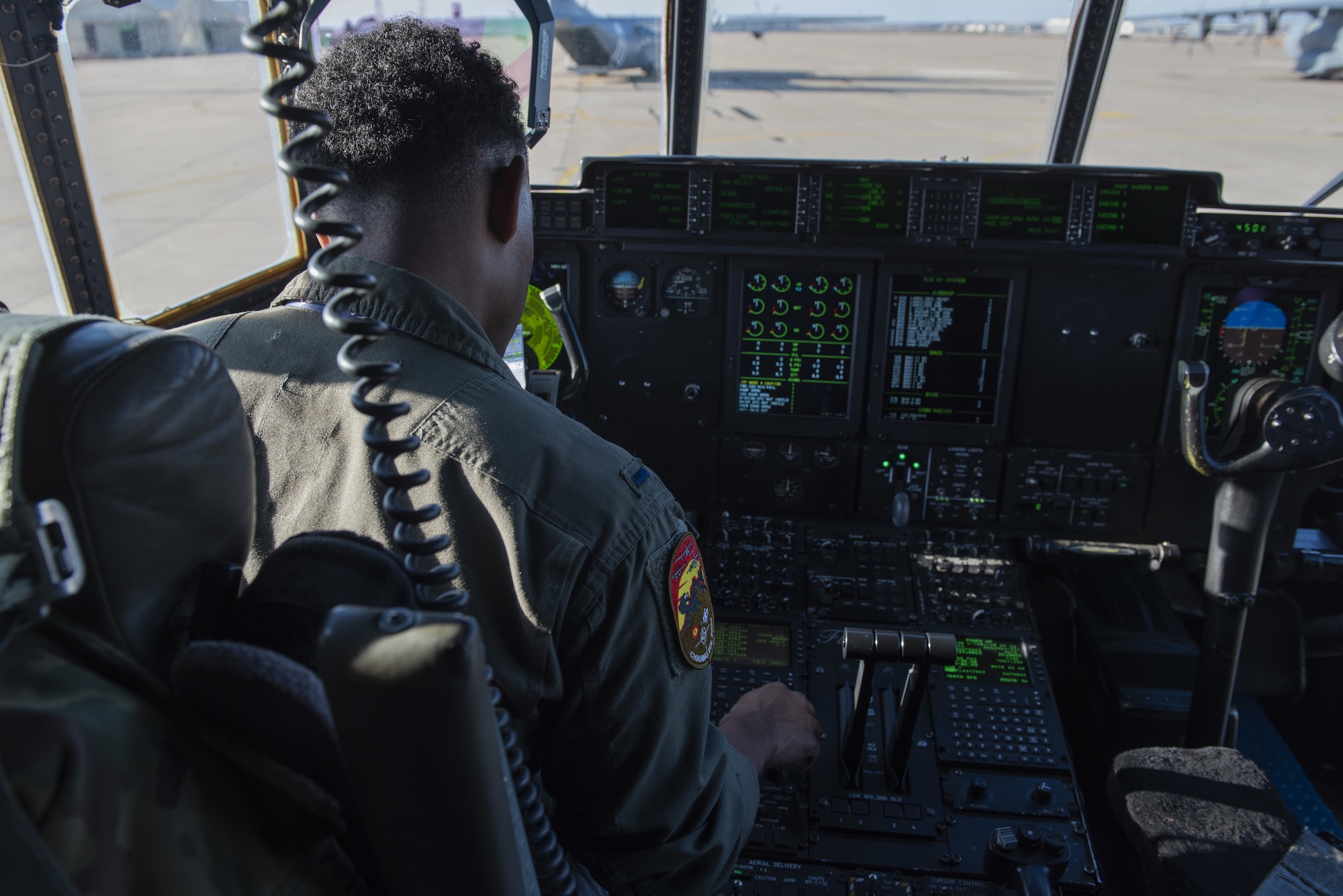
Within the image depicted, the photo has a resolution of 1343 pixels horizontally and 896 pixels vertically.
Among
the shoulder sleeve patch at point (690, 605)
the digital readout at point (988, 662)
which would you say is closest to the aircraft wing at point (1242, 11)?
the digital readout at point (988, 662)

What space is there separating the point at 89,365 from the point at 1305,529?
2.89 m

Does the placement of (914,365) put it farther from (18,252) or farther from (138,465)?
(18,252)

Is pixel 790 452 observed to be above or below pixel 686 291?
below

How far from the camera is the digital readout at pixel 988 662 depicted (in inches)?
76.5

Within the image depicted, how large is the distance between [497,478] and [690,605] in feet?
0.85

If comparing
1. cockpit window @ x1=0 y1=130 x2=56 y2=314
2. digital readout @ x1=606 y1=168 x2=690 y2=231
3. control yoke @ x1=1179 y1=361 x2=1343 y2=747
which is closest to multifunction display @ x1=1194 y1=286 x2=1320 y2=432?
control yoke @ x1=1179 y1=361 x2=1343 y2=747

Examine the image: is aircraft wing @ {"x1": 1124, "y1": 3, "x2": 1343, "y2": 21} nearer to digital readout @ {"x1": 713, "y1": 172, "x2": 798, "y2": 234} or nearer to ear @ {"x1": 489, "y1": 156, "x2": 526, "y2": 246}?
digital readout @ {"x1": 713, "y1": 172, "x2": 798, "y2": 234}

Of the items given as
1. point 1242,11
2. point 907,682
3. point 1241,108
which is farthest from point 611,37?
point 1241,108

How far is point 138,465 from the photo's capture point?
1.46 feet

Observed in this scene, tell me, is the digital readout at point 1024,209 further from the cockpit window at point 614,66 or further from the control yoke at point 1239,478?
the cockpit window at point 614,66

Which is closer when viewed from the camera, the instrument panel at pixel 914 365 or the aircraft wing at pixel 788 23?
the instrument panel at pixel 914 365

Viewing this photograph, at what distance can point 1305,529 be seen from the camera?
2.48 m

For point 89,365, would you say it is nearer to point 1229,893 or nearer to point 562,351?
point 1229,893

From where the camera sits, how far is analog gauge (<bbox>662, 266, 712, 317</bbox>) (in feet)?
7.73
